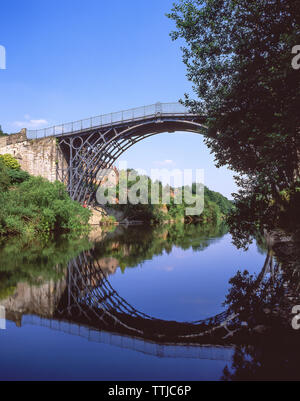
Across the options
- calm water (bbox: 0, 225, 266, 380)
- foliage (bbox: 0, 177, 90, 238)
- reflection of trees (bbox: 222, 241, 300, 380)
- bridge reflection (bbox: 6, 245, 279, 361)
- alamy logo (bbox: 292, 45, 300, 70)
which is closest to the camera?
reflection of trees (bbox: 222, 241, 300, 380)

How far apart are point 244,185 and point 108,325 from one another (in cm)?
658

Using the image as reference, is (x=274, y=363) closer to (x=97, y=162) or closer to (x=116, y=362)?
(x=116, y=362)

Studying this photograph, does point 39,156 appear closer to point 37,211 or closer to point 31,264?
point 37,211

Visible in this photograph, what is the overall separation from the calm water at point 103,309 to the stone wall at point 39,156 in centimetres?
1867

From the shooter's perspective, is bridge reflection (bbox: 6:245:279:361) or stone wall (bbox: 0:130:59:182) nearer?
bridge reflection (bbox: 6:245:279:361)

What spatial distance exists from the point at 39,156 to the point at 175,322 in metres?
26.5

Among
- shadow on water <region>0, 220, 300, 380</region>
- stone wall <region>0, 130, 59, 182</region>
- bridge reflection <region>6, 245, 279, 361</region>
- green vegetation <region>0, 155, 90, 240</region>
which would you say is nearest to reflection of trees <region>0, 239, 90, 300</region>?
shadow on water <region>0, 220, 300, 380</region>

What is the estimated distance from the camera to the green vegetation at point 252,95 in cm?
680

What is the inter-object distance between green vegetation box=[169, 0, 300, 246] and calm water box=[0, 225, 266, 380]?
1984 millimetres

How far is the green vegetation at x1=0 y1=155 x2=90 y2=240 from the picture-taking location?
53.5 feet

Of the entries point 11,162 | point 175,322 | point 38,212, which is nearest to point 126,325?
point 175,322

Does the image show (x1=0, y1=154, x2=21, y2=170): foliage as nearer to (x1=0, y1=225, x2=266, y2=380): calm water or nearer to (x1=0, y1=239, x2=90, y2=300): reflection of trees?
(x1=0, y1=239, x2=90, y2=300): reflection of trees

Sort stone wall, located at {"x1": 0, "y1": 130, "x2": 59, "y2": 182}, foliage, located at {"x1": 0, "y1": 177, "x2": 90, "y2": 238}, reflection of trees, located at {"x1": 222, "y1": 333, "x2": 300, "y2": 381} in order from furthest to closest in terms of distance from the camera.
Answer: stone wall, located at {"x1": 0, "y1": 130, "x2": 59, "y2": 182}, foliage, located at {"x1": 0, "y1": 177, "x2": 90, "y2": 238}, reflection of trees, located at {"x1": 222, "y1": 333, "x2": 300, "y2": 381}

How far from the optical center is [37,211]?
1873 centimetres
